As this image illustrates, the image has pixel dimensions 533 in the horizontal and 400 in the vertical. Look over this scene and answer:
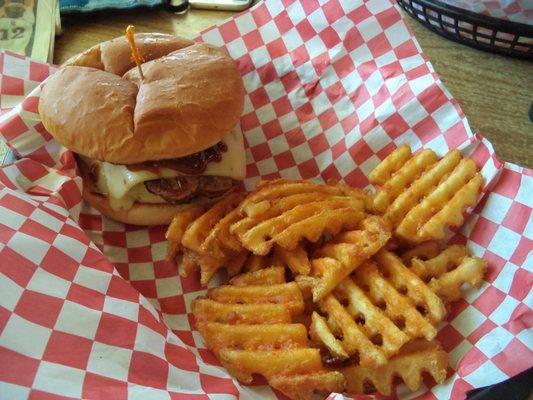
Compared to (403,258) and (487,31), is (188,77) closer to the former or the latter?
(403,258)

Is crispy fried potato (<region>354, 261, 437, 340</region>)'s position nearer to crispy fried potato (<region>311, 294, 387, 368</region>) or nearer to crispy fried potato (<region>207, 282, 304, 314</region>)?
crispy fried potato (<region>311, 294, 387, 368</region>)

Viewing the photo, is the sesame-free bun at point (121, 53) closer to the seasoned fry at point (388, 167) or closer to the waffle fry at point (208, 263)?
the waffle fry at point (208, 263)

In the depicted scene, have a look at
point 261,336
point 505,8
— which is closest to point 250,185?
point 261,336

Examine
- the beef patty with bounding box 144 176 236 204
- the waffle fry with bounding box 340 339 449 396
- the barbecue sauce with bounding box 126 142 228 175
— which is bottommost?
the waffle fry with bounding box 340 339 449 396

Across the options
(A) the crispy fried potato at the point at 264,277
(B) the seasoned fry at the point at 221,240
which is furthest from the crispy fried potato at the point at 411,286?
(B) the seasoned fry at the point at 221,240

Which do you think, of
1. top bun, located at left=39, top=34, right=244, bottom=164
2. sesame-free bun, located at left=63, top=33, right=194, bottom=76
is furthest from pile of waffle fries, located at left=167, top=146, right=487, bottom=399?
sesame-free bun, located at left=63, top=33, right=194, bottom=76

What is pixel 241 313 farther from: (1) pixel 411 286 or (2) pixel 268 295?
(1) pixel 411 286

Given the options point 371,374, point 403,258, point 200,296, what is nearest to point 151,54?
point 200,296
